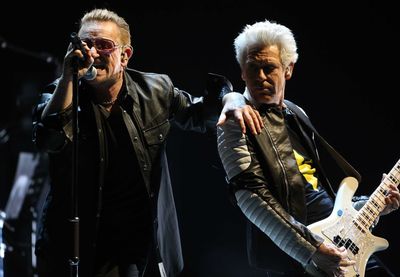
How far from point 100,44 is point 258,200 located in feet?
3.24

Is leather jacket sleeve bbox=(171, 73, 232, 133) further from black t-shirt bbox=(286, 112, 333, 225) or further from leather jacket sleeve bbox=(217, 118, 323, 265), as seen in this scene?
black t-shirt bbox=(286, 112, 333, 225)

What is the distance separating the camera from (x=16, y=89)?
13.3 ft

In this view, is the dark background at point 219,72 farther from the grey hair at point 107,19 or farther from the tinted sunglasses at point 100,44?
the tinted sunglasses at point 100,44

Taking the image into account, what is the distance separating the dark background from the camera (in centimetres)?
399

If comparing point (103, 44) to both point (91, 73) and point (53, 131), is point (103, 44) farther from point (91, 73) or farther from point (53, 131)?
point (53, 131)

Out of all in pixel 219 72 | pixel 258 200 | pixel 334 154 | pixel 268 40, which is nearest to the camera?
pixel 258 200

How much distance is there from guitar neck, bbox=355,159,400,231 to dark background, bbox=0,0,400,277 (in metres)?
1.22

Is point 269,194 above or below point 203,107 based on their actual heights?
below

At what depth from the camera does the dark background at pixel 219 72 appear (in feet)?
13.1

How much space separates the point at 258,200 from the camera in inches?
101

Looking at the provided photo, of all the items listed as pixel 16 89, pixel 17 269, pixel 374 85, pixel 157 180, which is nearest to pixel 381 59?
pixel 374 85

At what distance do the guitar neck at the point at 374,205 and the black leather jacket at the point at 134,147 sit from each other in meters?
0.86

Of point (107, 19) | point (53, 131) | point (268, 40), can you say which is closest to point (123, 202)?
point (53, 131)

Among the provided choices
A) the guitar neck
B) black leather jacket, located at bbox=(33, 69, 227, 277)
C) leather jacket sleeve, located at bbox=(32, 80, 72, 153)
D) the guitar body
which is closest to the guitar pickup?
the guitar body
